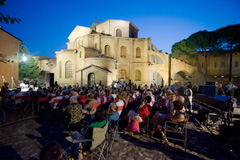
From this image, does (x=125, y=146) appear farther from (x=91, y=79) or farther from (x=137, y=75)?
(x=137, y=75)

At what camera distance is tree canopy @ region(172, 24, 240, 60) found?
899 inches

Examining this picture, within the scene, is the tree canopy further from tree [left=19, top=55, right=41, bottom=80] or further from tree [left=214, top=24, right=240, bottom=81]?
tree [left=19, top=55, right=41, bottom=80]

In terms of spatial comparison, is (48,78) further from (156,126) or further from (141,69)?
(141,69)

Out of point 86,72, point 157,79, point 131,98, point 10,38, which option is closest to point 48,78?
point 86,72

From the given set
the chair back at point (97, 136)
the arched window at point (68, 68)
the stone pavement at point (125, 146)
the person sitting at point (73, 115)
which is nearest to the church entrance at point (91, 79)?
the arched window at point (68, 68)

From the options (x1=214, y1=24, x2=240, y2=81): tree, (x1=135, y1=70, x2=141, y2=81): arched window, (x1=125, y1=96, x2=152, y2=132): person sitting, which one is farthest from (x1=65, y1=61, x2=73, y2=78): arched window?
(x1=214, y1=24, x2=240, y2=81): tree

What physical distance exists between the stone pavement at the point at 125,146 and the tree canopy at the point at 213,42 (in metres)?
28.0

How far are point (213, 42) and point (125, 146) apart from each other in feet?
103

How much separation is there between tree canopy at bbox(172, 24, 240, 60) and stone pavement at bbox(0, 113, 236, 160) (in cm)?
2795

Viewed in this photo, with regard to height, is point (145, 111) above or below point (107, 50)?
below

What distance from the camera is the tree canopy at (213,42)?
2284 centimetres

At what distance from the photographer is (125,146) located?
144 inches

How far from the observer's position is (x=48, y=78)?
15.5 meters

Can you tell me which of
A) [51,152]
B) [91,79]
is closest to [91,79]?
[91,79]
